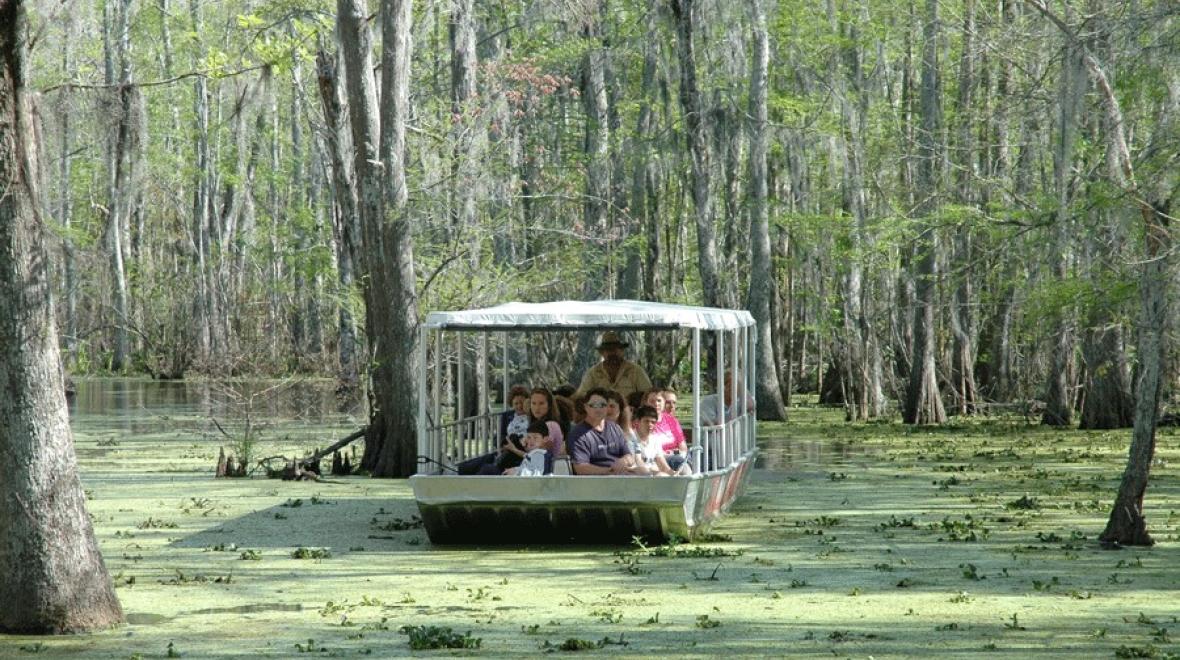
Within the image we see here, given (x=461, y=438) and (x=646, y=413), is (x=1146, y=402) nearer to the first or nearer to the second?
(x=646, y=413)

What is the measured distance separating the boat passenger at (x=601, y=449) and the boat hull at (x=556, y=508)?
35cm

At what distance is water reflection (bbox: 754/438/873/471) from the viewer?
21.1 meters

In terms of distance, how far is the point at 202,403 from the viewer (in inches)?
1373

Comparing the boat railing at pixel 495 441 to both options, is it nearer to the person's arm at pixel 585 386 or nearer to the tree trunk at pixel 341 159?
the person's arm at pixel 585 386

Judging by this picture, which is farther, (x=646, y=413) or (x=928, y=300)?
(x=928, y=300)

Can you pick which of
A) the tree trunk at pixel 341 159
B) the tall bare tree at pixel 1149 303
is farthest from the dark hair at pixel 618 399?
the tree trunk at pixel 341 159

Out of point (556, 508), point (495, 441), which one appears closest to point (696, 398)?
point (556, 508)

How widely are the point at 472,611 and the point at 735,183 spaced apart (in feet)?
93.4

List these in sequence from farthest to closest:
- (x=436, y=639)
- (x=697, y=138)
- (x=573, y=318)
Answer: (x=697, y=138) < (x=573, y=318) < (x=436, y=639)

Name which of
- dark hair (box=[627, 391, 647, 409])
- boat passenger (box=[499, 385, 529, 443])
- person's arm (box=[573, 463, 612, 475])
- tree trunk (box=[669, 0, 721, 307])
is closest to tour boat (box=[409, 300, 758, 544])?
person's arm (box=[573, 463, 612, 475])

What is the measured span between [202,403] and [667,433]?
2237 cm

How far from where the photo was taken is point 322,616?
32.6ft

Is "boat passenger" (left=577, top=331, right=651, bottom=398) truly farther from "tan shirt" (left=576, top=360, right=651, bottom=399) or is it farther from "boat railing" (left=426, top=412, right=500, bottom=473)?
"boat railing" (left=426, top=412, right=500, bottom=473)

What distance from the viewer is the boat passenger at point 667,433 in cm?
1373
